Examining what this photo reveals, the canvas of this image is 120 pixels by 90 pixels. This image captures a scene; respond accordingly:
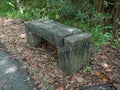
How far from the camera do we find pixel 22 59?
14.5ft

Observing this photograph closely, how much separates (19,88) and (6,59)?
1219mm

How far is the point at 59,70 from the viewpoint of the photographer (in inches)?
152

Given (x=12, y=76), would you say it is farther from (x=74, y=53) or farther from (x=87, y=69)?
(x=87, y=69)

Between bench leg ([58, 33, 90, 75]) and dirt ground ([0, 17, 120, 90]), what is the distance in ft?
0.51

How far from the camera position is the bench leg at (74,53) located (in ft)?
11.0

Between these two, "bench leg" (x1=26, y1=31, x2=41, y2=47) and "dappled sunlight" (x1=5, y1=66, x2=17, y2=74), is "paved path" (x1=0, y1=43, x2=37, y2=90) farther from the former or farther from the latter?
"bench leg" (x1=26, y1=31, x2=41, y2=47)

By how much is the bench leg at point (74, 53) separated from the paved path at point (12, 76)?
29.4 inches

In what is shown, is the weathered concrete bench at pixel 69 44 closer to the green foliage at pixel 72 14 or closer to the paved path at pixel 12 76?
the paved path at pixel 12 76

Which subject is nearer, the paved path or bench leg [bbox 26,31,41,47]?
the paved path

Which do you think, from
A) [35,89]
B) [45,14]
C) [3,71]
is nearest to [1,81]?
[3,71]

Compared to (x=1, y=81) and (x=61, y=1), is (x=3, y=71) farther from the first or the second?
(x=61, y=1)

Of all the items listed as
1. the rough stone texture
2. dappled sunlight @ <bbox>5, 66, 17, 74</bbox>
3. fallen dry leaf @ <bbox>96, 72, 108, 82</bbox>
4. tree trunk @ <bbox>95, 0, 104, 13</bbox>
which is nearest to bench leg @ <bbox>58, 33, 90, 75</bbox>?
the rough stone texture

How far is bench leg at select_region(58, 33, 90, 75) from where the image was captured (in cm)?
334

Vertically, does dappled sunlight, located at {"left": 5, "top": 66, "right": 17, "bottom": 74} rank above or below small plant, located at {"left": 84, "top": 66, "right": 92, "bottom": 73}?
below
